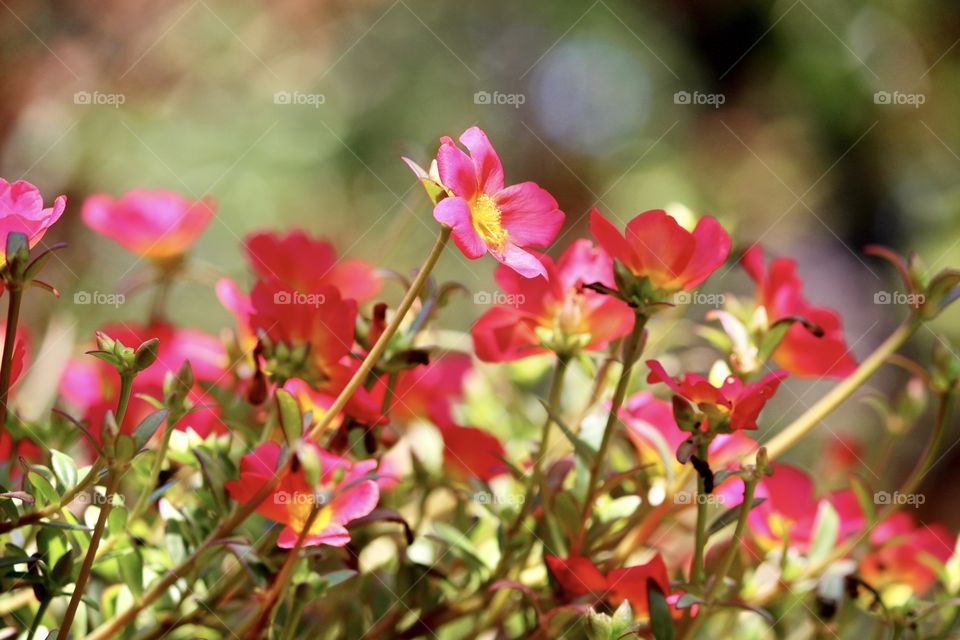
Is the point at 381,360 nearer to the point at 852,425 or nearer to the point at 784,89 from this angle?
the point at 852,425

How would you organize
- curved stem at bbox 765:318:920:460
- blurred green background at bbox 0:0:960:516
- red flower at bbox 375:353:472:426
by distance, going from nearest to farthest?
curved stem at bbox 765:318:920:460, red flower at bbox 375:353:472:426, blurred green background at bbox 0:0:960:516

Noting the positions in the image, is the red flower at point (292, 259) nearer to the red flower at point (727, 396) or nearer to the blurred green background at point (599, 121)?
the red flower at point (727, 396)

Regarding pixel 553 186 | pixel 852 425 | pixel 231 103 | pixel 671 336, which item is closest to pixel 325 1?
pixel 231 103

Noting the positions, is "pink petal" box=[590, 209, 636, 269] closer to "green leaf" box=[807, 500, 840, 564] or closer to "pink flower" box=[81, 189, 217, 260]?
"green leaf" box=[807, 500, 840, 564]

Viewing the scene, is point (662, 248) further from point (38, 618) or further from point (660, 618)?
point (38, 618)

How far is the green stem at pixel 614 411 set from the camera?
334 millimetres

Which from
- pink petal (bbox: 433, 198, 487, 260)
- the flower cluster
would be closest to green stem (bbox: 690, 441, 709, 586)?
the flower cluster

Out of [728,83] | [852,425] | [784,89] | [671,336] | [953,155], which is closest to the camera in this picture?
[671,336]

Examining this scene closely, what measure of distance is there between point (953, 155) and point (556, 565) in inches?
100

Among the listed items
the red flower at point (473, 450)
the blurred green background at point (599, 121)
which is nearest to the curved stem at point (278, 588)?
the red flower at point (473, 450)

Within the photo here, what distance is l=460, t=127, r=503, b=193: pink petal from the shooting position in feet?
1.05

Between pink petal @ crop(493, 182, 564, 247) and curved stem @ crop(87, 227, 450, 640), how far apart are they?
41 mm

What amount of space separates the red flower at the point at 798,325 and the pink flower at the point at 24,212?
29 centimetres

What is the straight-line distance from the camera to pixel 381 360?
362 millimetres
